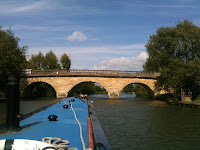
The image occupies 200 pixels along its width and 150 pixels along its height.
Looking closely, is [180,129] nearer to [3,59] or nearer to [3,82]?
[3,59]

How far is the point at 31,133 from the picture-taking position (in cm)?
460

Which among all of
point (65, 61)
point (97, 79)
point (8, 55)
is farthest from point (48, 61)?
point (8, 55)

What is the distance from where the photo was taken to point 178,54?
89.6ft

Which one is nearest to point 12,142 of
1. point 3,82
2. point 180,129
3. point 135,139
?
point 135,139

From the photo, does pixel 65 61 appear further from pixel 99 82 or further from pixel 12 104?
pixel 12 104

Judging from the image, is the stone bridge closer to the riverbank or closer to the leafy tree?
the riverbank

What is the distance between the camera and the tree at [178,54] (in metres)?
23.3

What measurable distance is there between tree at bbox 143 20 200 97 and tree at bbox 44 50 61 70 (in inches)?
1159

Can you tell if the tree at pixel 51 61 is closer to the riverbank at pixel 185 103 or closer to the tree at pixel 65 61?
the tree at pixel 65 61

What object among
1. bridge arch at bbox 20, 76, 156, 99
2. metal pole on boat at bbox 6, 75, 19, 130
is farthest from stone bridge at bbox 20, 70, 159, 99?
metal pole on boat at bbox 6, 75, 19, 130

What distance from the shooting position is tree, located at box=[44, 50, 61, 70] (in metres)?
52.1

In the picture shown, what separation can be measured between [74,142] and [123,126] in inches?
282

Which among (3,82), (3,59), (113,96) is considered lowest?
(113,96)

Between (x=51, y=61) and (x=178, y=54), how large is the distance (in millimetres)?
33315
